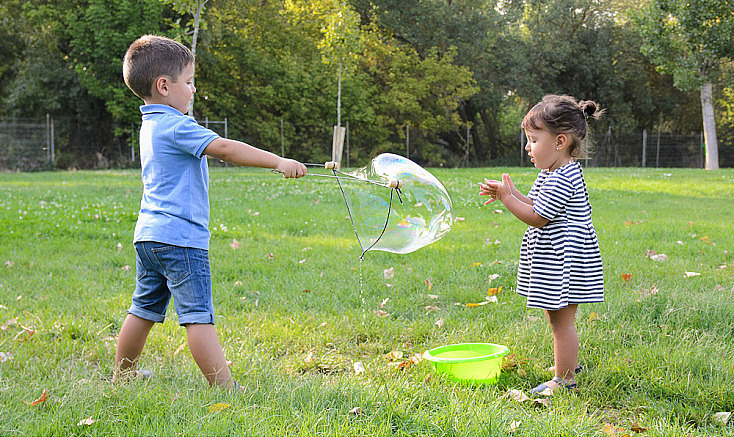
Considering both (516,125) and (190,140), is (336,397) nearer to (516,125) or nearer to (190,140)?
(190,140)

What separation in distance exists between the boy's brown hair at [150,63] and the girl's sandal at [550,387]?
2.31 m

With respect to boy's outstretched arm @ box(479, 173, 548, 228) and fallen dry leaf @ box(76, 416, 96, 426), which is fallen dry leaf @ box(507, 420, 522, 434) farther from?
fallen dry leaf @ box(76, 416, 96, 426)

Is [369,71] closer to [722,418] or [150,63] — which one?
[150,63]

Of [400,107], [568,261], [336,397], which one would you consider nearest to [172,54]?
[336,397]

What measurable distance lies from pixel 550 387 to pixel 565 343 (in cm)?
24

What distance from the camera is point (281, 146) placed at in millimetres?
29016

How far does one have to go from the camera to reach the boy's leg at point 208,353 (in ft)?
9.60

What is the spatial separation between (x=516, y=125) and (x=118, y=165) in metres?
23.4

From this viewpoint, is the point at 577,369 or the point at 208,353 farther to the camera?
the point at 577,369

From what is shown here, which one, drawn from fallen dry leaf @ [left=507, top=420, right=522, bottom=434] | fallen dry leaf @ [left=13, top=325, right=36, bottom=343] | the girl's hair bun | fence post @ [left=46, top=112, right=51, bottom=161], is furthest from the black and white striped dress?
fence post @ [left=46, top=112, right=51, bottom=161]

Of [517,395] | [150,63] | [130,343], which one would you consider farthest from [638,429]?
[150,63]

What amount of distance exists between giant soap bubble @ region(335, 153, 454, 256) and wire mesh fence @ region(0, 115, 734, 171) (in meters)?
15.3

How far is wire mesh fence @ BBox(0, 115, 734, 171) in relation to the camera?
24547 millimetres

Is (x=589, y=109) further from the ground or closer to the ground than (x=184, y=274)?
further from the ground
